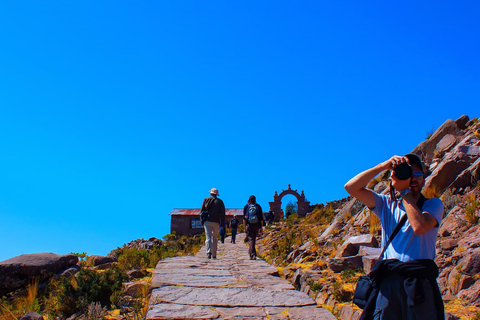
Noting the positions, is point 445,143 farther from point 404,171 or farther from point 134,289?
point 404,171

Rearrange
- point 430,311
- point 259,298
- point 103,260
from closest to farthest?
point 430,311 < point 259,298 < point 103,260

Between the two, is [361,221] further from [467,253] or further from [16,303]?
[16,303]

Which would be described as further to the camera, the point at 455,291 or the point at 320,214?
the point at 320,214

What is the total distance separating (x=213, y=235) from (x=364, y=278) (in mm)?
8271

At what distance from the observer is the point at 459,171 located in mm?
9641

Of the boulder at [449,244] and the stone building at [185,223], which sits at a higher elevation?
the stone building at [185,223]

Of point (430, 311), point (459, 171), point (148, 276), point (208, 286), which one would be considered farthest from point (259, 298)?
point (459, 171)

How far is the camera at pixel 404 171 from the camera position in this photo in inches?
123

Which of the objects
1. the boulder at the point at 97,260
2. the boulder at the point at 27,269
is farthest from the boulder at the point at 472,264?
the boulder at the point at 97,260

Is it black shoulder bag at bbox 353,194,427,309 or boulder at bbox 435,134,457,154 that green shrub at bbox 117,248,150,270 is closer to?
black shoulder bag at bbox 353,194,427,309

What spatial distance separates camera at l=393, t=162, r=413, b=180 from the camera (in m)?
3.12

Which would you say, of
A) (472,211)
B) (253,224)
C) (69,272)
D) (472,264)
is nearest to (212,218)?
(253,224)

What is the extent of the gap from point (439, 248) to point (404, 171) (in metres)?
4.63

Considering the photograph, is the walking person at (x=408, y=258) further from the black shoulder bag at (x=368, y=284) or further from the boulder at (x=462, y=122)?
the boulder at (x=462, y=122)
